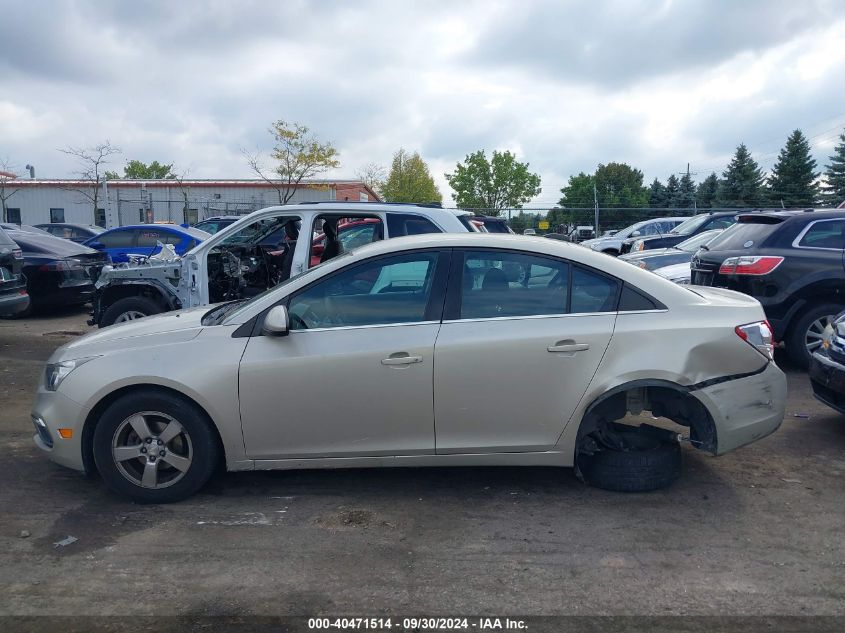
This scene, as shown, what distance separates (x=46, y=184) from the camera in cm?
4297

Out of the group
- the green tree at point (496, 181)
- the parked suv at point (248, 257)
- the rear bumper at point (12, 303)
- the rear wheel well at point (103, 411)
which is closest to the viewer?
the rear wheel well at point (103, 411)

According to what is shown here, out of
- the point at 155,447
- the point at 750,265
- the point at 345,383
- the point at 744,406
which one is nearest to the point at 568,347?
the point at 744,406

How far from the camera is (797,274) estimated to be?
7879 mm

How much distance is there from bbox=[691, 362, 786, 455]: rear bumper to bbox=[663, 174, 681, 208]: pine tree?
A: 47.4 meters

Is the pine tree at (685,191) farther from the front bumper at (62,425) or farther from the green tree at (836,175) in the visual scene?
the front bumper at (62,425)

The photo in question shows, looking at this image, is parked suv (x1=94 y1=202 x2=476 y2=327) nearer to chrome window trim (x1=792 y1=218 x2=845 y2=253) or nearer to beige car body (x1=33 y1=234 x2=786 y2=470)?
beige car body (x1=33 y1=234 x2=786 y2=470)

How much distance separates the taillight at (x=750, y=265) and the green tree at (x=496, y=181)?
5408cm

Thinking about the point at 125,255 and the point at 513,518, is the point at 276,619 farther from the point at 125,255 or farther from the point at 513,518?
the point at 125,255

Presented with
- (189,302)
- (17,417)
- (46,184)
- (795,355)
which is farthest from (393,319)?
(46,184)

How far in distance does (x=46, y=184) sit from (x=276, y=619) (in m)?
45.6

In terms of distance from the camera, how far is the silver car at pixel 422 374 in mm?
4418

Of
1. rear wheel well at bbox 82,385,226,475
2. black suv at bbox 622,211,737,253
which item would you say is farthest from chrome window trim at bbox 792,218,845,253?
black suv at bbox 622,211,737,253

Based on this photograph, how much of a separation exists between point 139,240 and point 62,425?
1247 centimetres

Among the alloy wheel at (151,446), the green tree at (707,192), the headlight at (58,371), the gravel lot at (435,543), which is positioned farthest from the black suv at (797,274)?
the green tree at (707,192)
